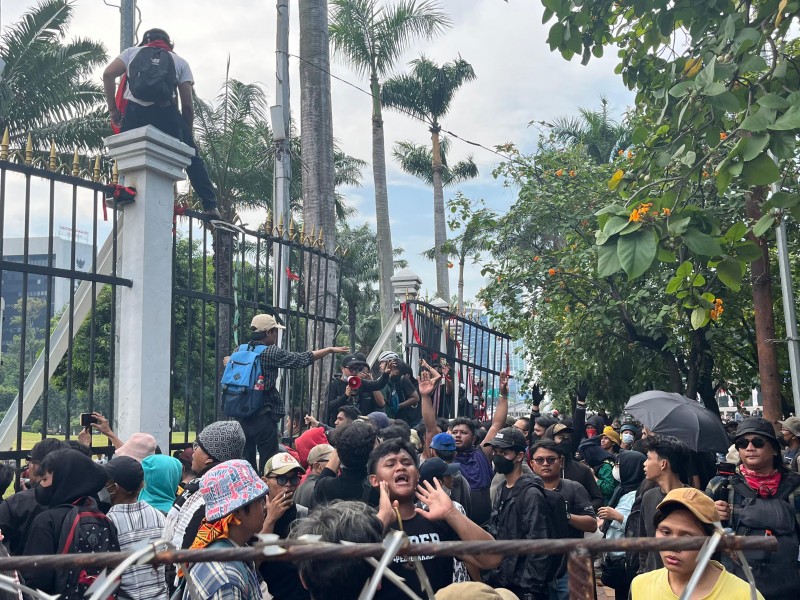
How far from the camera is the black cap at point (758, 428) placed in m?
4.33

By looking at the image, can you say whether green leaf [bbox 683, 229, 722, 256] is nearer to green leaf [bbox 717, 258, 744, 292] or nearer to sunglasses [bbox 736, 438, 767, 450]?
green leaf [bbox 717, 258, 744, 292]

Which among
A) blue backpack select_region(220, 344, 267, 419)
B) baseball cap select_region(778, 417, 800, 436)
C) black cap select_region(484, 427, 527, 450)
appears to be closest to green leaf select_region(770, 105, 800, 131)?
black cap select_region(484, 427, 527, 450)

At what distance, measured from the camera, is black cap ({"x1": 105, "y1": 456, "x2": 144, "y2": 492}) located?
12.9ft

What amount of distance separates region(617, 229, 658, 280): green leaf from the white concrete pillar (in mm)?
4009

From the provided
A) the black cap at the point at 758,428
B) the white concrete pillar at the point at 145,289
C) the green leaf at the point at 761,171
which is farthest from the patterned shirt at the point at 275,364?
the green leaf at the point at 761,171

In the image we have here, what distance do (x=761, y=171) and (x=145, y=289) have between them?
4.34 m

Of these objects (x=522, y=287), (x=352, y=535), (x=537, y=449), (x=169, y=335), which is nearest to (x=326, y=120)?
(x=522, y=287)

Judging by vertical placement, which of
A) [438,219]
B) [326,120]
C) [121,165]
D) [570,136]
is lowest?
[121,165]

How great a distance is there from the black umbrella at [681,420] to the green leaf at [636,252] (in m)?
3.01

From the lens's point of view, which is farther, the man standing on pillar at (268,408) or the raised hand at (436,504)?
the man standing on pillar at (268,408)

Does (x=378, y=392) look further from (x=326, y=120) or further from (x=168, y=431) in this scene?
(x=326, y=120)

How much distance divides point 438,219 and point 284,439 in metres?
23.0

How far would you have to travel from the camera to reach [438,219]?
30125 millimetres

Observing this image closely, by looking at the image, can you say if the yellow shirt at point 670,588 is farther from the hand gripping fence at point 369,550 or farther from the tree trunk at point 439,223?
the tree trunk at point 439,223
